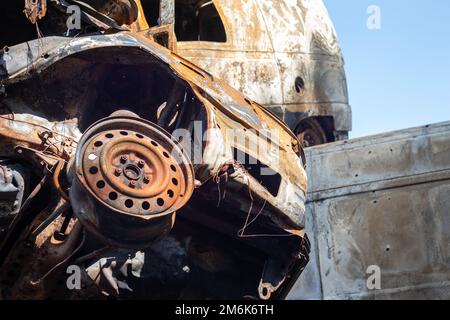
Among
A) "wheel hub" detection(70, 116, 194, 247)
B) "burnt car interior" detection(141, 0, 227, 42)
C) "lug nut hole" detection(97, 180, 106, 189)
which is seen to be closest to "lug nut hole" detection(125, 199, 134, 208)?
"wheel hub" detection(70, 116, 194, 247)

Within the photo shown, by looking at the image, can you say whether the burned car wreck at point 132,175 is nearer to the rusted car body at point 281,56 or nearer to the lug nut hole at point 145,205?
the lug nut hole at point 145,205

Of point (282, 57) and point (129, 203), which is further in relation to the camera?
point (282, 57)

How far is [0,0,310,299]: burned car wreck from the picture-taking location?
245 inches

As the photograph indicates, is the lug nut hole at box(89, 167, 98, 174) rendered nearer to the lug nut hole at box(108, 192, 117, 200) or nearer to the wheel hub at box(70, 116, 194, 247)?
the wheel hub at box(70, 116, 194, 247)

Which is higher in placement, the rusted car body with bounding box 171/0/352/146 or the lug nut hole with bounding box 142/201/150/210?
the rusted car body with bounding box 171/0/352/146

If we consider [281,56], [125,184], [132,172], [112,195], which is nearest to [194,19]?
[281,56]

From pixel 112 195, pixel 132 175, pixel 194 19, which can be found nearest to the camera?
pixel 112 195

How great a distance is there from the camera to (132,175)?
244 inches

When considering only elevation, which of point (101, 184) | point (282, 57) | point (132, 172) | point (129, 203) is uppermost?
point (282, 57)

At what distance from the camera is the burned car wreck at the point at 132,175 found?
20.4 feet

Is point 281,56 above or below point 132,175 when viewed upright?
above

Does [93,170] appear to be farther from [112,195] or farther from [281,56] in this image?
[281,56]

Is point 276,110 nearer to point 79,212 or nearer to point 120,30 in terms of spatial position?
point 120,30

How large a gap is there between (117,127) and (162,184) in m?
0.48
